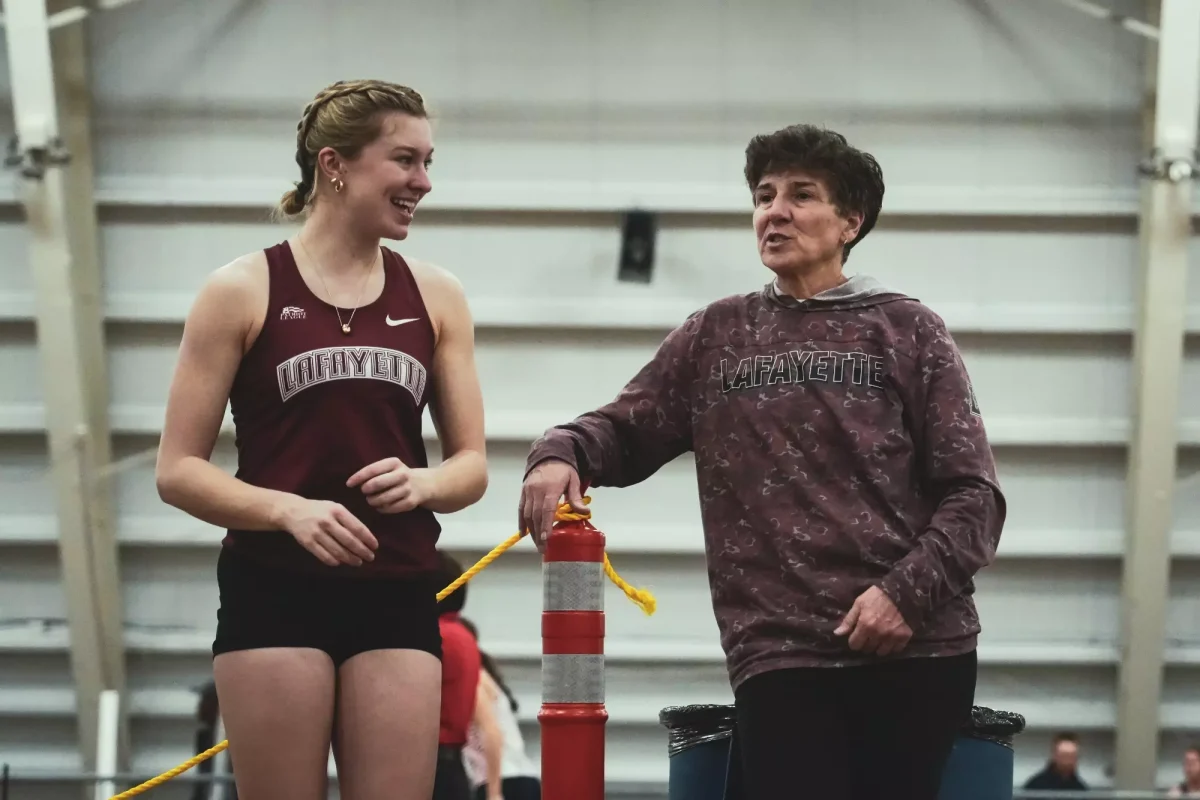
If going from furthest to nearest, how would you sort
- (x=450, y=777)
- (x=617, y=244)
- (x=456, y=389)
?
(x=617, y=244) < (x=450, y=777) < (x=456, y=389)

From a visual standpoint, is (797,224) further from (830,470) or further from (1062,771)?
(1062,771)

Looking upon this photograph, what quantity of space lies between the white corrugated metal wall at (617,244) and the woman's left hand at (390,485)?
418 cm

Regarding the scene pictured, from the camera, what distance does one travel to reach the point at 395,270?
7.70ft

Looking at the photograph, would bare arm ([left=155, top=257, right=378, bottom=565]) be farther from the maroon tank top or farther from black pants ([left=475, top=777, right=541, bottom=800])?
black pants ([left=475, top=777, right=541, bottom=800])

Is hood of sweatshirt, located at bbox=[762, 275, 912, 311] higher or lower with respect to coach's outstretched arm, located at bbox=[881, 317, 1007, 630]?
higher

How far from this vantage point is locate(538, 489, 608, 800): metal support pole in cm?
247

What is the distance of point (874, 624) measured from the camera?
2131 millimetres

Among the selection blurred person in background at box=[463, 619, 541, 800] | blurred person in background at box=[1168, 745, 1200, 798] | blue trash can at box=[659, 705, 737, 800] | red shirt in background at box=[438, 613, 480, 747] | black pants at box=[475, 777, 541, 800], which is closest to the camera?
blue trash can at box=[659, 705, 737, 800]

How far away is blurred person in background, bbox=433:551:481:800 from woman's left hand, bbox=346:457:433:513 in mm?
1842

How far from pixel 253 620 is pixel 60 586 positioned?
467cm

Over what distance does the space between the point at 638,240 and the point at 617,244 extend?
0.51 ft

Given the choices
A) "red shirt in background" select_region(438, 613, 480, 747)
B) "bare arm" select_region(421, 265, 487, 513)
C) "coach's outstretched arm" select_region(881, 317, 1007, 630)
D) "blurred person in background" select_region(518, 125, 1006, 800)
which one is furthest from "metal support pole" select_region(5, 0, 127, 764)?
"coach's outstretched arm" select_region(881, 317, 1007, 630)

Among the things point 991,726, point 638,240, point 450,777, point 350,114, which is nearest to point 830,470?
point 991,726

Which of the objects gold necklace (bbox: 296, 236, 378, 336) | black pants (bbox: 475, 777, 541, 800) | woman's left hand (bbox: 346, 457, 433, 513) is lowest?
black pants (bbox: 475, 777, 541, 800)
